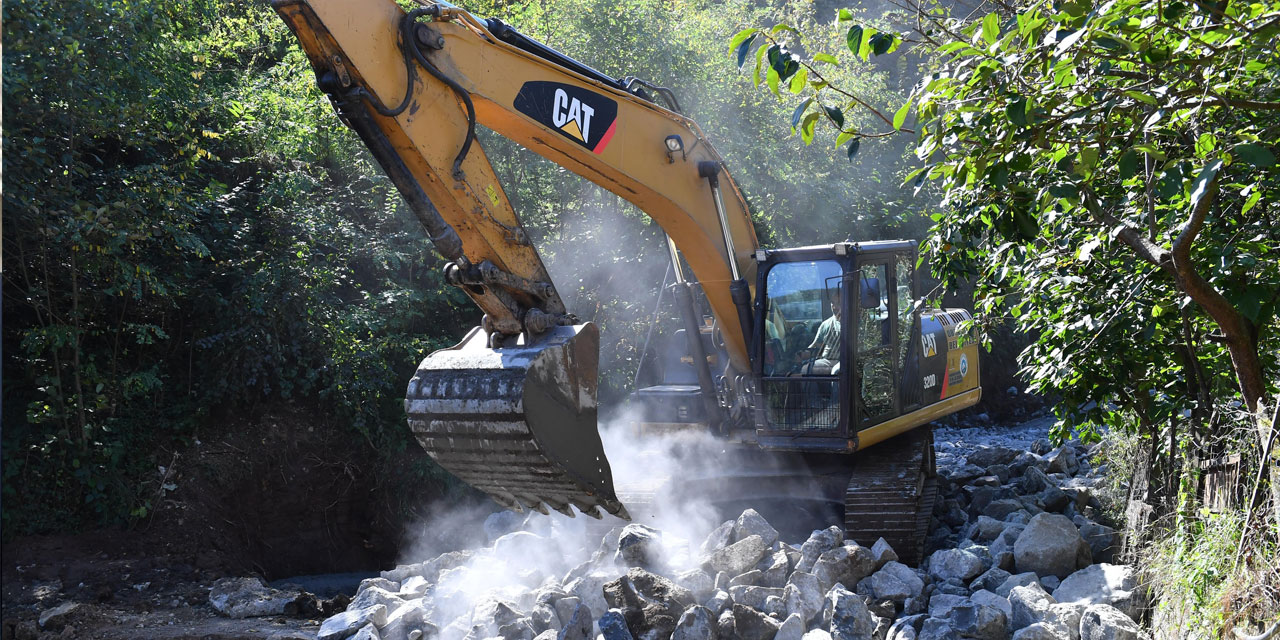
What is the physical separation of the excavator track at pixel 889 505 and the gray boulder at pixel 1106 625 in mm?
1518

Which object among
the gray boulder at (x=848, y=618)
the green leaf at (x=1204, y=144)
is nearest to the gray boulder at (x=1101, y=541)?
the gray boulder at (x=848, y=618)

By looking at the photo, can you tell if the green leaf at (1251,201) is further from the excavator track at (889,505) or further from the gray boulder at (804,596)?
the excavator track at (889,505)

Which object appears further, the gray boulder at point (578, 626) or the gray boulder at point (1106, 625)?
the gray boulder at point (578, 626)

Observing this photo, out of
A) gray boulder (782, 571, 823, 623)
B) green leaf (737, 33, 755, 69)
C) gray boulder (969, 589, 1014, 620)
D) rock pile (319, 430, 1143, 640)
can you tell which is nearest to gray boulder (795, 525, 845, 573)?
rock pile (319, 430, 1143, 640)

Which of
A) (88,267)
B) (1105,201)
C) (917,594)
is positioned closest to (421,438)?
(917,594)

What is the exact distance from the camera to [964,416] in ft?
50.6

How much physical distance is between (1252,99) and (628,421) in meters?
5.35

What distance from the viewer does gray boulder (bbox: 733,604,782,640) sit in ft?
16.9

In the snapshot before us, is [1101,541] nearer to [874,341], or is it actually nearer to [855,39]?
[874,341]

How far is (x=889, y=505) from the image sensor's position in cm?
644

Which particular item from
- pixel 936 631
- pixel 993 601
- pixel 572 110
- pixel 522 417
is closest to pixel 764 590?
pixel 936 631

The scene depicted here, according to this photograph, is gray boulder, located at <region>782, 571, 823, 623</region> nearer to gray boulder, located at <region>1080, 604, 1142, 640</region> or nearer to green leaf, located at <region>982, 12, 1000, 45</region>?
gray boulder, located at <region>1080, 604, 1142, 640</region>

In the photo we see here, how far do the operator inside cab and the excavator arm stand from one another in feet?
7.38

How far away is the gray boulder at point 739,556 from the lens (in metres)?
5.86
